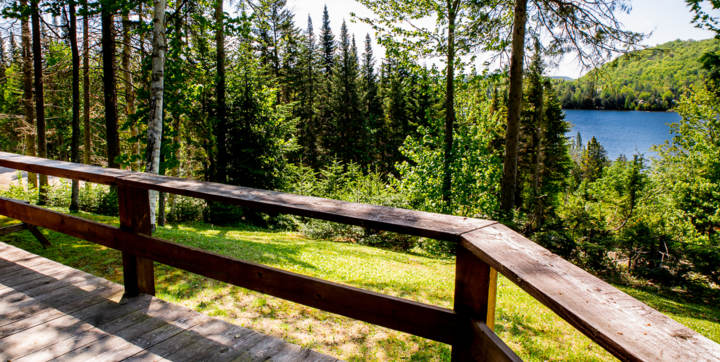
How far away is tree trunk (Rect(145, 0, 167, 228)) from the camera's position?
26.0ft

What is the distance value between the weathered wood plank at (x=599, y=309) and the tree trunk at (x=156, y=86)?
8312mm

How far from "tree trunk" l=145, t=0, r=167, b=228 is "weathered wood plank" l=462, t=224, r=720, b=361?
8.31 m

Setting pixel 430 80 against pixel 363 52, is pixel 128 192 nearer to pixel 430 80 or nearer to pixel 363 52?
pixel 430 80

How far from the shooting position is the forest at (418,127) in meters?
9.66

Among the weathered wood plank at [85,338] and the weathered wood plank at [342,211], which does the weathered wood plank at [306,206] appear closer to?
the weathered wood plank at [342,211]

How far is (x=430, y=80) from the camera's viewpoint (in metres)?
15.0

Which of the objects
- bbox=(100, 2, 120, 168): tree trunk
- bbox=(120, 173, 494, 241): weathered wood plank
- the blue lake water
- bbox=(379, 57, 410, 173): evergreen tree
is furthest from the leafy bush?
the blue lake water

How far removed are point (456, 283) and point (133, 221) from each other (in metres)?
2.59

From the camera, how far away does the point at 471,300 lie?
1669 millimetres

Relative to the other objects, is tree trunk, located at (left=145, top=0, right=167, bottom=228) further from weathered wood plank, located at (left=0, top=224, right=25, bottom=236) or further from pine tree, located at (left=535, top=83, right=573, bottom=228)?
pine tree, located at (left=535, top=83, right=573, bottom=228)

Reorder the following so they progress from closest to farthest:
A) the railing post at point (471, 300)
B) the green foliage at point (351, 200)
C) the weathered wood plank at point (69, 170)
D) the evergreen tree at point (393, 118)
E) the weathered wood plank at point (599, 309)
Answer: the weathered wood plank at point (599, 309) → the railing post at point (471, 300) → the weathered wood plank at point (69, 170) → the green foliage at point (351, 200) → the evergreen tree at point (393, 118)

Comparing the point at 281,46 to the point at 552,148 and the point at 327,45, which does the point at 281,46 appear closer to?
the point at 327,45

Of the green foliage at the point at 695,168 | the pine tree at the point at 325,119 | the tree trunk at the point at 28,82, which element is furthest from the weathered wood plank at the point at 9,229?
the pine tree at the point at 325,119

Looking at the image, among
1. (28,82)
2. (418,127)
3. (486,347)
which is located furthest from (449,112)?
(28,82)
